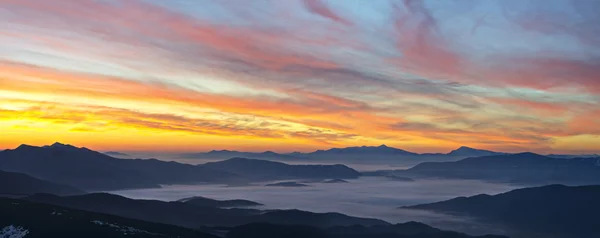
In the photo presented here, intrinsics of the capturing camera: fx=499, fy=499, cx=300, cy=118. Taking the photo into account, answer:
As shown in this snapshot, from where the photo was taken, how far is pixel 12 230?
16050cm

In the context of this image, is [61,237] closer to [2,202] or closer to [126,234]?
[126,234]

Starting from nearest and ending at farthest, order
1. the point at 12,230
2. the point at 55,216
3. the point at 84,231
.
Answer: the point at 12,230, the point at 84,231, the point at 55,216

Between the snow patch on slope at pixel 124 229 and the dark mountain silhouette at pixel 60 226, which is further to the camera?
the snow patch on slope at pixel 124 229

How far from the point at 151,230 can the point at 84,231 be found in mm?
28306

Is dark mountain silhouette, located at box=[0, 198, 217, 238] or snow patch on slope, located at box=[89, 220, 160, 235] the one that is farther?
snow patch on slope, located at box=[89, 220, 160, 235]

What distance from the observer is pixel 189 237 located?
19625 centimetres

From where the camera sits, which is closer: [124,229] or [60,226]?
[60,226]

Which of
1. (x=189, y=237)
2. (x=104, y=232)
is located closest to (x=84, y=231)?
(x=104, y=232)

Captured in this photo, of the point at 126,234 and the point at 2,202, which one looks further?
Result: the point at 2,202

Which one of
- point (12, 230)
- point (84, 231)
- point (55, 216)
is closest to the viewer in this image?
point (12, 230)

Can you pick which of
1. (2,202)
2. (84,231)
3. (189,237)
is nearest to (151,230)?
(189,237)

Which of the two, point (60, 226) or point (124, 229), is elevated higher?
point (60, 226)

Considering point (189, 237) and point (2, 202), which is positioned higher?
point (2, 202)

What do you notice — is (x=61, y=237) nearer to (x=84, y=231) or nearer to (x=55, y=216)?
(x=84, y=231)
